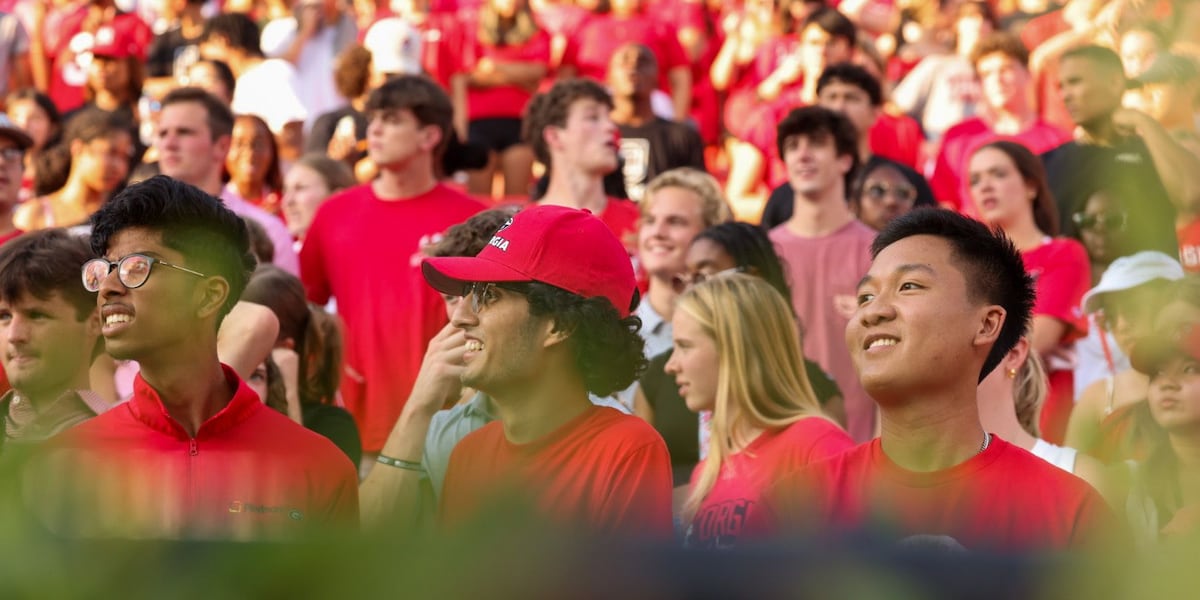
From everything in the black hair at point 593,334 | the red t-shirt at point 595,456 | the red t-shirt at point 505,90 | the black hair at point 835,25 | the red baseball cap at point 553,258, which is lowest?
the red t-shirt at point 595,456

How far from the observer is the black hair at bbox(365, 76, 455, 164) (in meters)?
7.87

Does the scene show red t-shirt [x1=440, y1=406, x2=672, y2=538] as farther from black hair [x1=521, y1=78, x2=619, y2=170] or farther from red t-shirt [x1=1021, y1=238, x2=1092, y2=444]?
black hair [x1=521, y1=78, x2=619, y2=170]

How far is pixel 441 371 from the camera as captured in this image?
454 centimetres

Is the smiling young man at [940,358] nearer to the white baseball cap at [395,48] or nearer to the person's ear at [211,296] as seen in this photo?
the person's ear at [211,296]

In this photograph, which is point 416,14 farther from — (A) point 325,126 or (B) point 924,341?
(B) point 924,341

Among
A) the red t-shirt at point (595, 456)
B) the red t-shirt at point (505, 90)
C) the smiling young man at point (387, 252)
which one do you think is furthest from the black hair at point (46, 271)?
the red t-shirt at point (505, 90)

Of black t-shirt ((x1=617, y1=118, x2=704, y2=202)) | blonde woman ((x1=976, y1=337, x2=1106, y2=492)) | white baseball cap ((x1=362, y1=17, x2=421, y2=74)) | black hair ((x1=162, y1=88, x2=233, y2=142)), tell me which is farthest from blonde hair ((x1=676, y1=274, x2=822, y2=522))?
white baseball cap ((x1=362, y1=17, x2=421, y2=74))

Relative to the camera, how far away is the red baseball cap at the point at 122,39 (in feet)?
39.9

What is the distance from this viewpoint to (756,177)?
10.3 meters

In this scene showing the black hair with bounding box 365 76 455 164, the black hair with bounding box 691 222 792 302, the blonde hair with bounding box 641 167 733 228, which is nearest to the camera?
the black hair with bounding box 691 222 792 302

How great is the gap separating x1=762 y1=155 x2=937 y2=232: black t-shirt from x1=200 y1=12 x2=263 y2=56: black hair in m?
4.57

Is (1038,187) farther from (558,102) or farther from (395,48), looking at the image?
(395,48)

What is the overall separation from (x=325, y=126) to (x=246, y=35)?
1.85 meters

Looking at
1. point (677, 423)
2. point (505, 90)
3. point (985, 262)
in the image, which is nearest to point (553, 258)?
point (985, 262)
